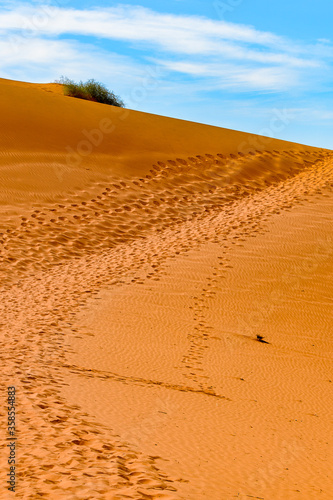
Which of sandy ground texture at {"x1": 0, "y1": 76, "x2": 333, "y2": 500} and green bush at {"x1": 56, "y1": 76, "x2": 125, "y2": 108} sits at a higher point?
green bush at {"x1": 56, "y1": 76, "x2": 125, "y2": 108}

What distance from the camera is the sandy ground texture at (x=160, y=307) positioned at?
4633 mm

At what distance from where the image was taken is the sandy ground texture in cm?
463

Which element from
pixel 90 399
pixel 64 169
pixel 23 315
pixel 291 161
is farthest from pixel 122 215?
pixel 90 399

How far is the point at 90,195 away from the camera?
1659cm

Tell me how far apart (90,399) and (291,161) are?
17.7 metres

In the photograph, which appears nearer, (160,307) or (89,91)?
(160,307)

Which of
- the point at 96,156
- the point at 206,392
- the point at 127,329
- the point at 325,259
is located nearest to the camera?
the point at 206,392

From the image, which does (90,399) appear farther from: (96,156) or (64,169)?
(96,156)

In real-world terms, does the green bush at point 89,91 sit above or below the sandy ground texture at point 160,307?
above

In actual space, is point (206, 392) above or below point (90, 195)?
below

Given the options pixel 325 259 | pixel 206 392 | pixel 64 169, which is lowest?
pixel 206 392

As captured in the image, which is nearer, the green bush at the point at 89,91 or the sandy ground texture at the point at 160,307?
the sandy ground texture at the point at 160,307

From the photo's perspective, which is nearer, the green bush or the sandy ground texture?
the sandy ground texture

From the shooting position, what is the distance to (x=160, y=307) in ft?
33.8
